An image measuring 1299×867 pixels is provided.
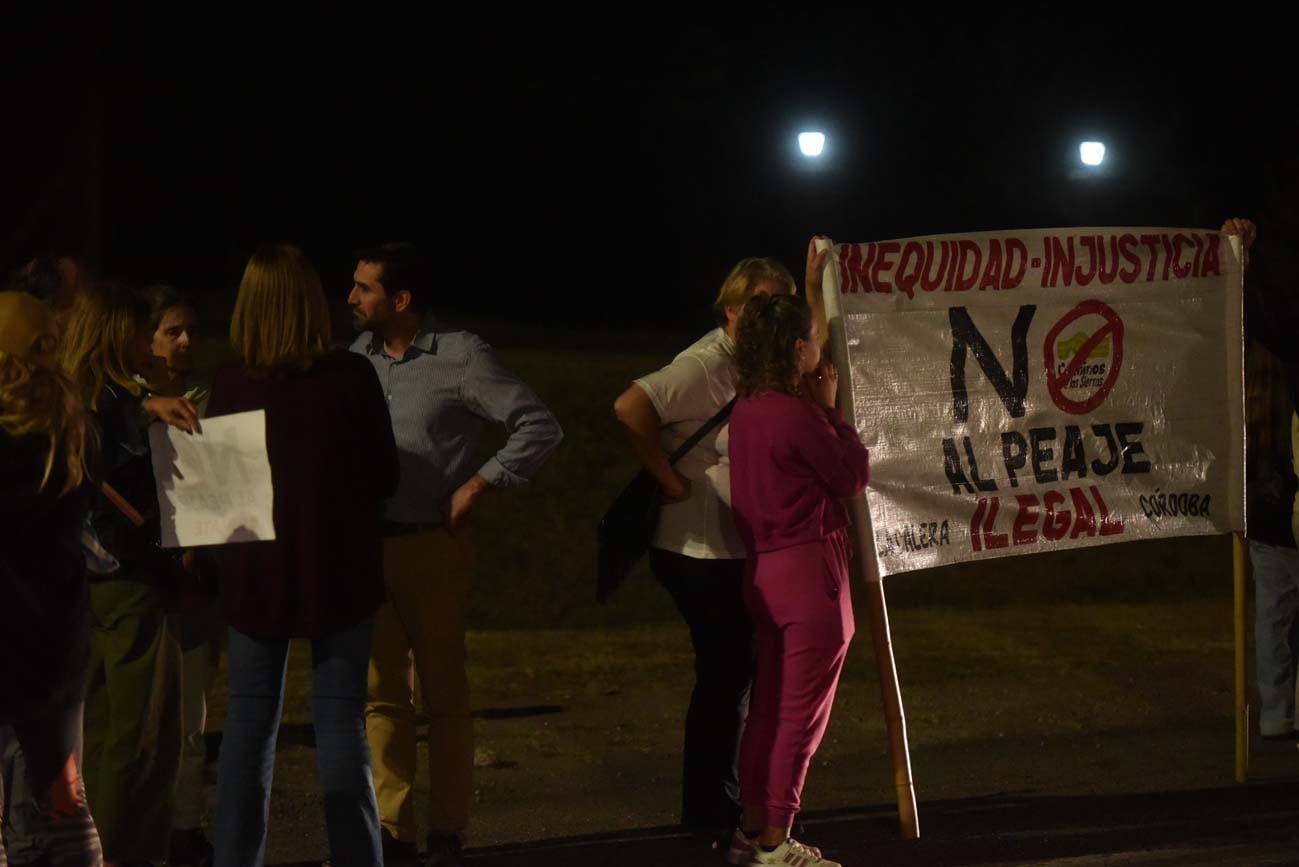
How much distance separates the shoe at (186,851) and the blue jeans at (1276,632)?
14.6ft

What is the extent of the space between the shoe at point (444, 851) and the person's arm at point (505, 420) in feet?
3.15

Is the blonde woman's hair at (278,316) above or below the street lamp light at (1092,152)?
below

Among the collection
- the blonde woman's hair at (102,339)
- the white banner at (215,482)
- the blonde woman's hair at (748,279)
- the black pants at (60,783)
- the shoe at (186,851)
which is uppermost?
the blonde woman's hair at (748,279)

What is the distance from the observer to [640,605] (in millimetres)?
11477

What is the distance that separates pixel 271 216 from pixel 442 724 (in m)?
13.7

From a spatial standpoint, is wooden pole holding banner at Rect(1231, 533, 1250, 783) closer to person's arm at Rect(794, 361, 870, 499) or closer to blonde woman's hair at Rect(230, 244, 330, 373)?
person's arm at Rect(794, 361, 870, 499)

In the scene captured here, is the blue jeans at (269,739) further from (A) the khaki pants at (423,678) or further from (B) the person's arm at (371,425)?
(A) the khaki pants at (423,678)

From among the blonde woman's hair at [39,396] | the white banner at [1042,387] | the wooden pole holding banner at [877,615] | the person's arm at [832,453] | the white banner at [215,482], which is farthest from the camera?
the white banner at [1042,387]

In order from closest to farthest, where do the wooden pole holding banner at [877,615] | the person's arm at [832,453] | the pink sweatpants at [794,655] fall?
the person's arm at [832,453]
the pink sweatpants at [794,655]
the wooden pole holding banner at [877,615]

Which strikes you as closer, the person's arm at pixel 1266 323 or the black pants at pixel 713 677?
the black pants at pixel 713 677

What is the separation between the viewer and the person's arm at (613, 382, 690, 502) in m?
5.44

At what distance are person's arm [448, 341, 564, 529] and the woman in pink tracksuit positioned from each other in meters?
0.59

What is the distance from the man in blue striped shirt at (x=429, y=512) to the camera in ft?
17.3

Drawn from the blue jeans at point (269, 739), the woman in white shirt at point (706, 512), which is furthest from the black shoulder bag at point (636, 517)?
the blue jeans at point (269, 739)
